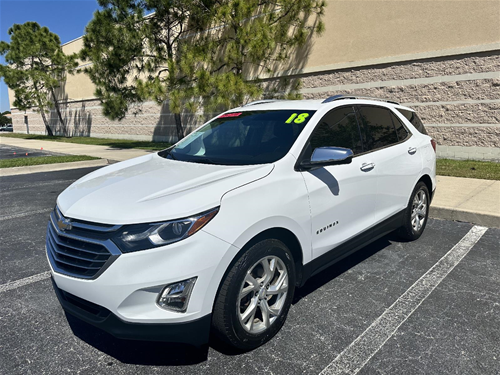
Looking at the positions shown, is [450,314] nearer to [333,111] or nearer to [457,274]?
[457,274]

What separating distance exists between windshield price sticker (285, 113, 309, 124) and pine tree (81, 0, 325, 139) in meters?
10.3

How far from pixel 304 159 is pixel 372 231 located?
1302 millimetres

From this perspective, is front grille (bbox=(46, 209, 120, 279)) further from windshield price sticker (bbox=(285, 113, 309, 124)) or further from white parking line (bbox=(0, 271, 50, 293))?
windshield price sticker (bbox=(285, 113, 309, 124))

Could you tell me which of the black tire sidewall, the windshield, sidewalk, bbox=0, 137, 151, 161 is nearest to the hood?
the windshield

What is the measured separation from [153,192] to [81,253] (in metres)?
0.58

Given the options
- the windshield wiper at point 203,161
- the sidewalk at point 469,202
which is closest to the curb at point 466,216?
the sidewalk at point 469,202

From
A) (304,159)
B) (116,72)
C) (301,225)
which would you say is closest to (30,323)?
(301,225)

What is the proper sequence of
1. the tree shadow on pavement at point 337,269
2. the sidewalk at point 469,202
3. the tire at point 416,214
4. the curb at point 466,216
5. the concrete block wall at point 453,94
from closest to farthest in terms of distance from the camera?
the tree shadow on pavement at point 337,269 → the tire at point 416,214 → the curb at point 466,216 → the sidewalk at point 469,202 → the concrete block wall at point 453,94

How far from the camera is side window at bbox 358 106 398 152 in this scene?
13.0ft

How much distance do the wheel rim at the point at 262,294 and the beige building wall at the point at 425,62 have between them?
11.3 meters

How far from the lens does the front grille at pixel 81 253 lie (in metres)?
2.28

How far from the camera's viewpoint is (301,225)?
2.91 meters

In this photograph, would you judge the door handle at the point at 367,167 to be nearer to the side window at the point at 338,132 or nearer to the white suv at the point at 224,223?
the white suv at the point at 224,223

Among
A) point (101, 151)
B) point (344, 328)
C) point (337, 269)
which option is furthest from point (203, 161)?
point (101, 151)
